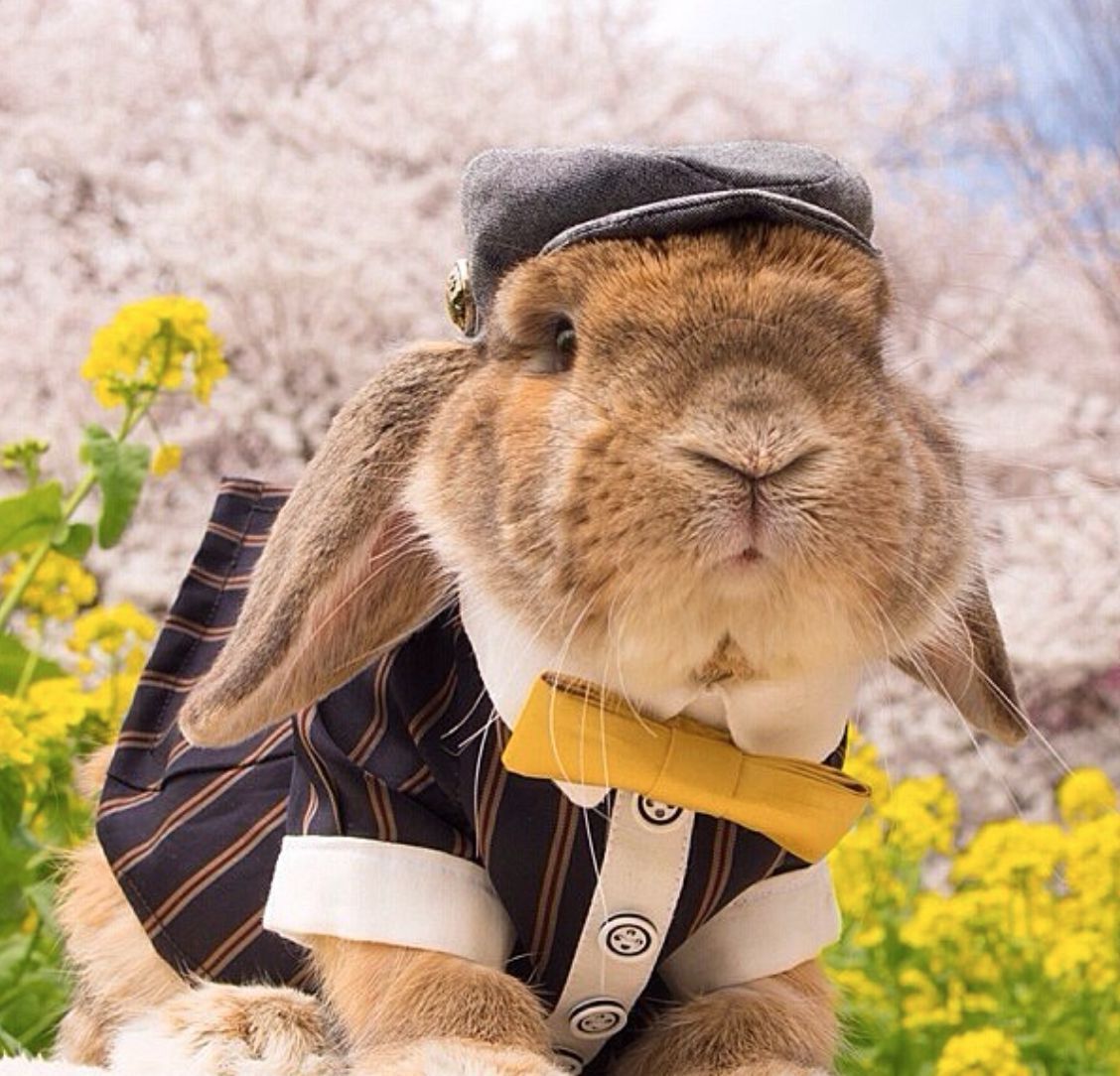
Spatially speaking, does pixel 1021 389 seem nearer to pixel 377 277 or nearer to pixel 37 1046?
pixel 377 277

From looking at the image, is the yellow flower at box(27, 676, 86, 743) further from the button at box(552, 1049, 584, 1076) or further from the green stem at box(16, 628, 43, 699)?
the button at box(552, 1049, 584, 1076)

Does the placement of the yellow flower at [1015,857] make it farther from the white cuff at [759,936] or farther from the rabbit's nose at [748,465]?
the rabbit's nose at [748,465]

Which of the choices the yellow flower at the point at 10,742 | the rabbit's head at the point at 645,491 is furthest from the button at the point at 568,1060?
the yellow flower at the point at 10,742

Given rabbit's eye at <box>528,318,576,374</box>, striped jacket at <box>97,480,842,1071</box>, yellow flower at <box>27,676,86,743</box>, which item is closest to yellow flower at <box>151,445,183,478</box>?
yellow flower at <box>27,676,86,743</box>

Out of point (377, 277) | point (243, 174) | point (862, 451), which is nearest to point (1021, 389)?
point (377, 277)

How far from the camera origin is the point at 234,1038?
1426 mm

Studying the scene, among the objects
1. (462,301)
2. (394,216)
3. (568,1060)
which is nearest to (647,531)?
(462,301)

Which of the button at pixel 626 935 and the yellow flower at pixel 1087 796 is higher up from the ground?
the button at pixel 626 935

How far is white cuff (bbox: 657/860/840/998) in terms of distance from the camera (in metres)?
1.51

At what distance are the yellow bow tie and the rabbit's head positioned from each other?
0.04m

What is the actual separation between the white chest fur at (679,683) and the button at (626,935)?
0.17 m

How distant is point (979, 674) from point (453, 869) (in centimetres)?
53

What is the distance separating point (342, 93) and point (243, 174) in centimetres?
40

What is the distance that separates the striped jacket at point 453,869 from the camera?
1.41 m
